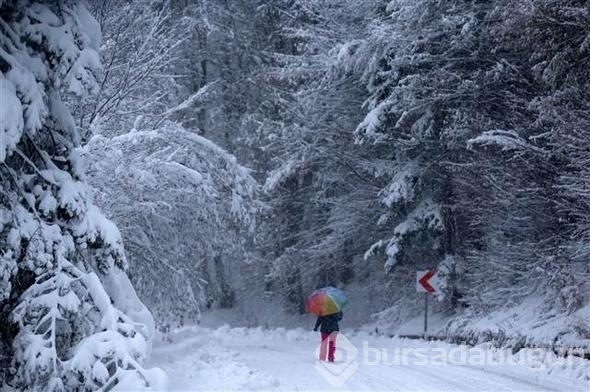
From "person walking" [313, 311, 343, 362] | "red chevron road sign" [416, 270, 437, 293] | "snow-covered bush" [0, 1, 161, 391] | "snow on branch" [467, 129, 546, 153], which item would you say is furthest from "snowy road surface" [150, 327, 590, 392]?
"snow on branch" [467, 129, 546, 153]

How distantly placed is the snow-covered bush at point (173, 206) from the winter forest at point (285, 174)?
0.16 feet

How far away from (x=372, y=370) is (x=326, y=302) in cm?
237

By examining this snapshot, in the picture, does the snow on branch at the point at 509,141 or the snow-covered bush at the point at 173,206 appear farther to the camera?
the snow on branch at the point at 509,141

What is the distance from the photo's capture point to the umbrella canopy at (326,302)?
14.2m

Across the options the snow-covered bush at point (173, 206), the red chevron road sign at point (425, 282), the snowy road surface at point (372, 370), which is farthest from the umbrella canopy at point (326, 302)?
the red chevron road sign at point (425, 282)

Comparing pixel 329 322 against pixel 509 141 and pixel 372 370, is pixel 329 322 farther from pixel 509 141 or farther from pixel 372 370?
pixel 509 141

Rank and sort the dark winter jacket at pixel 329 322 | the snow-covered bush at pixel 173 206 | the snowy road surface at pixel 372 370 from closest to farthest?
1. the snowy road surface at pixel 372 370
2. the snow-covered bush at pixel 173 206
3. the dark winter jacket at pixel 329 322

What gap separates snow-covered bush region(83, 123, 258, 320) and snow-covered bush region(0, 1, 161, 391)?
3.62 metres

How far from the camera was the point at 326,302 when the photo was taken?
14219 millimetres

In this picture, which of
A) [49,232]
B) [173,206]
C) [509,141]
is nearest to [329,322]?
[173,206]

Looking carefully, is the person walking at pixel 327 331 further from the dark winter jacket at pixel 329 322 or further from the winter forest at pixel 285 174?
the winter forest at pixel 285 174

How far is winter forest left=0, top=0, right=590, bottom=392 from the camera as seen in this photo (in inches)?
328

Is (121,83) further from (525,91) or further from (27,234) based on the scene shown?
(525,91)

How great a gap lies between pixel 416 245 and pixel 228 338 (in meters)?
6.28
